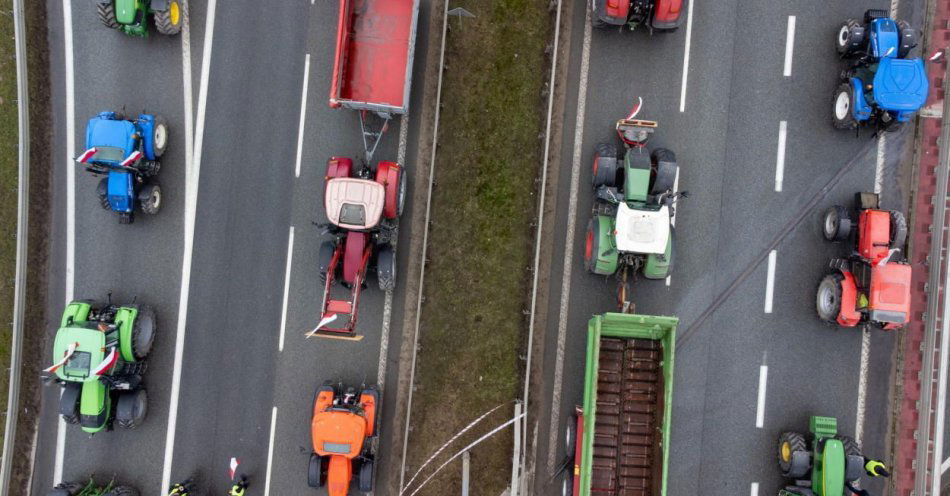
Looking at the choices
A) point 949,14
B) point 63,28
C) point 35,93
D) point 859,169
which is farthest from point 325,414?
point 949,14

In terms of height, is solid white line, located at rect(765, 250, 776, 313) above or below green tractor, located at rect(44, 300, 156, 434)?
above

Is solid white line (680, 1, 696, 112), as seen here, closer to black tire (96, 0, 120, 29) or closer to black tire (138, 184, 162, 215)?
black tire (138, 184, 162, 215)

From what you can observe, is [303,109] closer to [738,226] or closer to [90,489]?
[90,489]

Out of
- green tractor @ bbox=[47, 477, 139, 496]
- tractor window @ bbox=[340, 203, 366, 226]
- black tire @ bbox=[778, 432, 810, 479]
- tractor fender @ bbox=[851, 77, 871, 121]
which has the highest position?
tractor fender @ bbox=[851, 77, 871, 121]

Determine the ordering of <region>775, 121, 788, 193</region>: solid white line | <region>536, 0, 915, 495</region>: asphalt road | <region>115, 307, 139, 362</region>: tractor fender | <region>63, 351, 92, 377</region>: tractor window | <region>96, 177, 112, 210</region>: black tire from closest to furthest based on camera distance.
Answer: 1. <region>63, 351, 92, 377</region>: tractor window
2. <region>115, 307, 139, 362</region>: tractor fender
3. <region>96, 177, 112, 210</region>: black tire
4. <region>536, 0, 915, 495</region>: asphalt road
5. <region>775, 121, 788, 193</region>: solid white line

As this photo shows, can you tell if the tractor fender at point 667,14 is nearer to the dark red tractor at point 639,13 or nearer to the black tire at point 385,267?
the dark red tractor at point 639,13

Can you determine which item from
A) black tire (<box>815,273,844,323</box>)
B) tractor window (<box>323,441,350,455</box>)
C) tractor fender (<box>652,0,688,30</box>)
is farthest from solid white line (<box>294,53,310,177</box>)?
black tire (<box>815,273,844,323</box>)

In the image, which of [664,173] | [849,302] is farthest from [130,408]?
[849,302]

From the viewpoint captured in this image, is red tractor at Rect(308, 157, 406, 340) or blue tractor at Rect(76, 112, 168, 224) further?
blue tractor at Rect(76, 112, 168, 224)

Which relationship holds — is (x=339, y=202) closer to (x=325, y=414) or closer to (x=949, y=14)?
(x=325, y=414)
